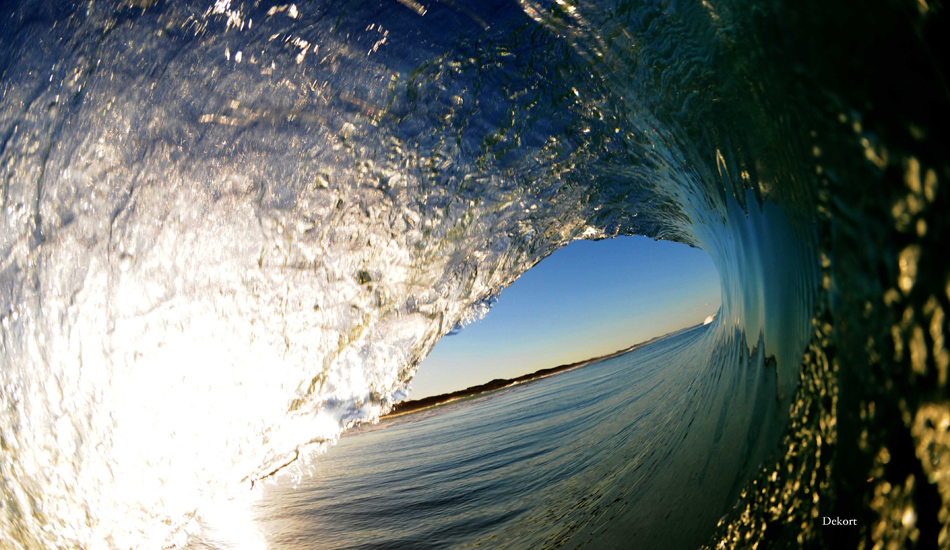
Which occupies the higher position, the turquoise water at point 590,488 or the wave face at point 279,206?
the wave face at point 279,206

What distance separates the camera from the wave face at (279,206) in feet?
6.36

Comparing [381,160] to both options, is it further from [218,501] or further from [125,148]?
[218,501]

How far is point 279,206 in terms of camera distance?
2.47 m

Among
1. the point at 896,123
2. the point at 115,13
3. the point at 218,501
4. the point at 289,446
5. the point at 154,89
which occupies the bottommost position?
the point at 218,501

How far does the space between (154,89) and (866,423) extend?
10.00 ft

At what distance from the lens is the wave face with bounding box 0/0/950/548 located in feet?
6.36

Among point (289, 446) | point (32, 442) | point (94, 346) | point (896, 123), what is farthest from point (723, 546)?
point (32, 442)

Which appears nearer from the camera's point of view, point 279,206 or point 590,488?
point 279,206

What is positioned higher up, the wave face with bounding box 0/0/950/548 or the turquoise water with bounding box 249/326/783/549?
the wave face with bounding box 0/0/950/548

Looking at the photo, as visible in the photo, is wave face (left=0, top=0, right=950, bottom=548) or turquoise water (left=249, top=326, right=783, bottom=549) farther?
turquoise water (left=249, top=326, right=783, bottom=549)

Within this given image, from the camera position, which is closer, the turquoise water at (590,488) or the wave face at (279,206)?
the wave face at (279,206)

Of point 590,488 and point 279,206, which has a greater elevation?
point 279,206

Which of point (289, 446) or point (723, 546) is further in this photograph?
point (289, 446)

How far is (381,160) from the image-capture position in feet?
8.67
